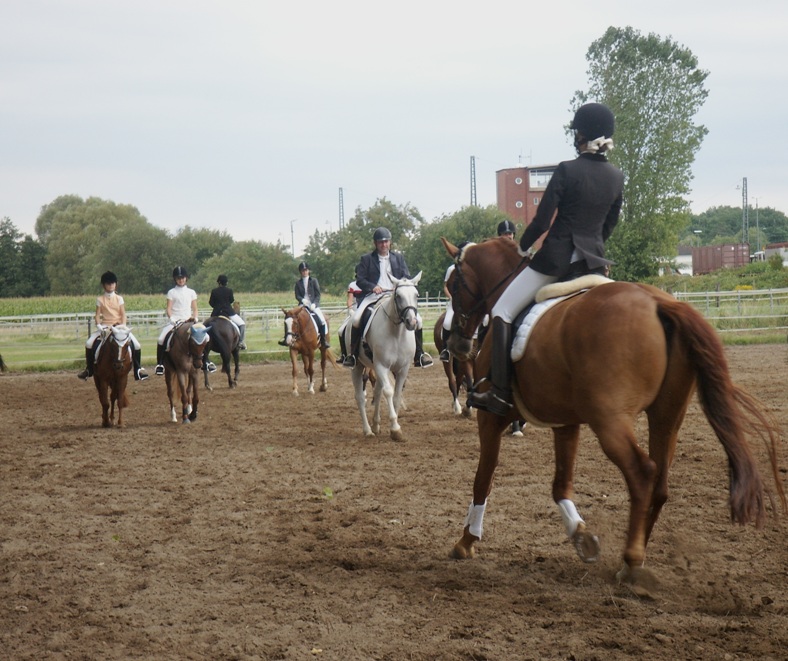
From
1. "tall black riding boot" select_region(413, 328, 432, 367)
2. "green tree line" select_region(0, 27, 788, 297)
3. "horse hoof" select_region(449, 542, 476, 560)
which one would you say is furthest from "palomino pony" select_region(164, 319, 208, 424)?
"green tree line" select_region(0, 27, 788, 297)

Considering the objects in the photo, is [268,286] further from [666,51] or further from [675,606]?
[675,606]

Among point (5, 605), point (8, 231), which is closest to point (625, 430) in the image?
point (5, 605)

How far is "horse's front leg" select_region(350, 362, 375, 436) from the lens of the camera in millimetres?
11617

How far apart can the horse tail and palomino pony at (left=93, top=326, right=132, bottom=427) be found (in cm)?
982

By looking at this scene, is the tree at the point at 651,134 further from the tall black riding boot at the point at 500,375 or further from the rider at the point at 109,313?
the tall black riding boot at the point at 500,375

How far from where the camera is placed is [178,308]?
47.4ft

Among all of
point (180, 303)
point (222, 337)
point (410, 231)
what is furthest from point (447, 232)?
point (180, 303)

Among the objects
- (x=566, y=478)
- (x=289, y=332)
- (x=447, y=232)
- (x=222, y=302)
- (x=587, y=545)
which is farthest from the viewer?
(x=447, y=232)

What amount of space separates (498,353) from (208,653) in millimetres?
2456

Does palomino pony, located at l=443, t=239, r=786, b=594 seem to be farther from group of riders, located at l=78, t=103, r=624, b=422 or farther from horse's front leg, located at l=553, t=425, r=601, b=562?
group of riders, located at l=78, t=103, r=624, b=422

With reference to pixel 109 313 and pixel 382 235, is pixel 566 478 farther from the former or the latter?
pixel 109 313

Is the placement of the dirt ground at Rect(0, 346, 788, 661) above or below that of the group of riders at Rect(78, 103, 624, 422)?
below

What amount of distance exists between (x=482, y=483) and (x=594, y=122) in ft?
8.03

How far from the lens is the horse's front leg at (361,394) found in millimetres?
11617
